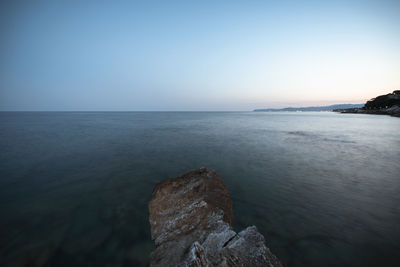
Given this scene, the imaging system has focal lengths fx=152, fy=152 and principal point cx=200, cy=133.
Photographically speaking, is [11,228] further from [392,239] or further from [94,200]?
[392,239]

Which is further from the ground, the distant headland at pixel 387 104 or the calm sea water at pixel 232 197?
the distant headland at pixel 387 104

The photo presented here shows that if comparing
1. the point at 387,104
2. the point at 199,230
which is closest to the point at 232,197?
the point at 199,230

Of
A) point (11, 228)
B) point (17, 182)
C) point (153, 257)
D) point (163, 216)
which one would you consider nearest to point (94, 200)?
point (11, 228)

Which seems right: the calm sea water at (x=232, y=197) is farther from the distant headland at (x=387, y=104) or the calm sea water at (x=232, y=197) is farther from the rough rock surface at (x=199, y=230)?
the distant headland at (x=387, y=104)

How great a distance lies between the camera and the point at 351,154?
1457 cm

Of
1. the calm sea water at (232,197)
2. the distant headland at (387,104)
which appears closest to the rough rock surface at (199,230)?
the calm sea water at (232,197)

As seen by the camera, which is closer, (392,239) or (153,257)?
(153,257)

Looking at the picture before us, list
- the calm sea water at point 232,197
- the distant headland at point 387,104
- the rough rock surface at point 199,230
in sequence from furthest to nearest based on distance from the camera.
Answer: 1. the distant headland at point 387,104
2. the calm sea water at point 232,197
3. the rough rock surface at point 199,230

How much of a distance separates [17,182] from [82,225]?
22.9 feet

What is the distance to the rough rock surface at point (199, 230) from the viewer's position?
2960 millimetres

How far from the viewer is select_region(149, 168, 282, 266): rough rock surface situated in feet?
9.71

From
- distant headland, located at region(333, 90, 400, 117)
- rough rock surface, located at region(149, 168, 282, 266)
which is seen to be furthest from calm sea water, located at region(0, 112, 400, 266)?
distant headland, located at region(333, 90, 400, 117)

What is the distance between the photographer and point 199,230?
13.0 ft

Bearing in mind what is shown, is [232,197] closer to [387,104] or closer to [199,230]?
[199,230]
